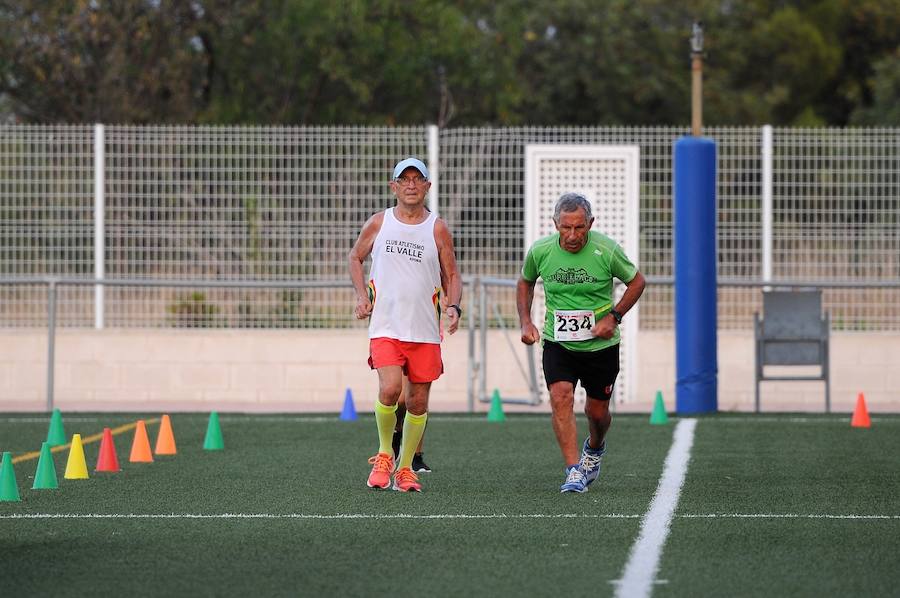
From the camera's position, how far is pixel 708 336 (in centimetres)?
1716

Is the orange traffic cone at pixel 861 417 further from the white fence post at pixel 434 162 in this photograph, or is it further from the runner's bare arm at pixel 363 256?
the runner's bare arm at pixel 363 256

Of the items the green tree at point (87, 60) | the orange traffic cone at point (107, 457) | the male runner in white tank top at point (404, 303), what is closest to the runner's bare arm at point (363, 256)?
the male runner in white tank top at point (404, 303)

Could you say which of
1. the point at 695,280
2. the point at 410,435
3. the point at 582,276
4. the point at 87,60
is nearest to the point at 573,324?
the point at 582,276

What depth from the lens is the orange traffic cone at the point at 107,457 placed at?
11.5 metres

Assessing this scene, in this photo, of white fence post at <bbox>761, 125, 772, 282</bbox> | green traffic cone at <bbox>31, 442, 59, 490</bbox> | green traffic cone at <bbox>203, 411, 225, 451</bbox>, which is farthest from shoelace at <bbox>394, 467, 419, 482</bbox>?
white fence post at <bbox>761, 125, 772, 282</bbox>

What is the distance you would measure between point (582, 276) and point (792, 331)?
839 cm

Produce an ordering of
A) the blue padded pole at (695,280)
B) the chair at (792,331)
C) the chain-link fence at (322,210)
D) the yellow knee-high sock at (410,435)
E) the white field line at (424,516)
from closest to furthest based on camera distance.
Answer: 1. the white field line at (424,516)
2. the yellow knee-high sock at (410,435)
3. the blue padded pole at (695,280)
4. the chair at (792,331)
5. the chain-link fence at (322,210)

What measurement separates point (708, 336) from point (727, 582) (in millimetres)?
10477

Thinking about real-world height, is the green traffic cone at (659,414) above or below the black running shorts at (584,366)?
below

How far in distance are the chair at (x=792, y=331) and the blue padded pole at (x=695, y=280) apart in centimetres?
91

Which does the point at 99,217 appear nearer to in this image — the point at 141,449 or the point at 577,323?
the point at 141,449

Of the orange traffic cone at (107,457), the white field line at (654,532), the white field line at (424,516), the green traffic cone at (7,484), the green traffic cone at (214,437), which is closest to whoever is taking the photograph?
the white field line at (654,532)

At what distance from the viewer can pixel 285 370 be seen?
20.0 m

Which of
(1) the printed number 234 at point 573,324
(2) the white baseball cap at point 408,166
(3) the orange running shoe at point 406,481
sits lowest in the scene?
(3) the orange running shoe at point 406,481
